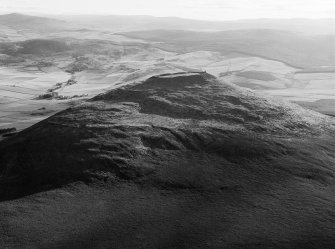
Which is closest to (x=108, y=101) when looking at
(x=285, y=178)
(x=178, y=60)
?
(x=285, y=178)

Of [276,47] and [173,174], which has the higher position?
[173,174]

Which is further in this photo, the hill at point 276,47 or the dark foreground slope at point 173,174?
the hill at point 276,47

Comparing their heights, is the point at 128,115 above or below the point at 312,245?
above

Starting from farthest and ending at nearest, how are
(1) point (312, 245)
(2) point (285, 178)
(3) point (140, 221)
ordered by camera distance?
(2) point (285, 178)
(3) point (140, 221)
(1) point (312, 245)

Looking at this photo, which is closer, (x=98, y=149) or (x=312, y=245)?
(x=312, y=245)

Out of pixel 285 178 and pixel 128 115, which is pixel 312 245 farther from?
pixel 128 115

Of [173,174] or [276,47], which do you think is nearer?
[173,174]

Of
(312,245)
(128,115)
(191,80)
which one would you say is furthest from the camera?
(191,80)

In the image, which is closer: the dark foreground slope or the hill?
the dark foreground slope
